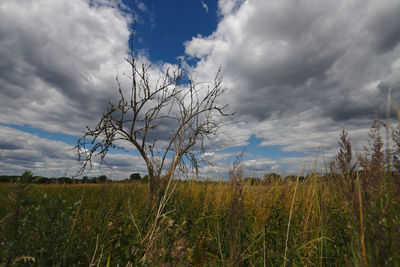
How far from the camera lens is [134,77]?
4.56 m

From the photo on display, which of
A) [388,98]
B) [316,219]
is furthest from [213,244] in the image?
[388,98]

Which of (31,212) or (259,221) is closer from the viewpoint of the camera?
(31,212)

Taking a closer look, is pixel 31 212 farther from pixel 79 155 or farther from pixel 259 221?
pixel 79 155

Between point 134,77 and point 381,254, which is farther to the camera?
point 134,77

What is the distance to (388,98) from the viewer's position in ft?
3.95

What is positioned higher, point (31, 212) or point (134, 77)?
point (134, 77)

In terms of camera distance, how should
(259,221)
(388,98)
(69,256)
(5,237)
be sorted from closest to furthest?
(388,98) → (5,237) → (69,256) → (259,221)

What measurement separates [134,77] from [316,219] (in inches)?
175

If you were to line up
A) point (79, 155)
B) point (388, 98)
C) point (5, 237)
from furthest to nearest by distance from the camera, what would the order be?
point (79, 155) < point (5, 237) < point (388, 98)

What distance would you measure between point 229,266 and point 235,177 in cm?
51

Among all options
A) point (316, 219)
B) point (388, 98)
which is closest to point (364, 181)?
point (388, 98)

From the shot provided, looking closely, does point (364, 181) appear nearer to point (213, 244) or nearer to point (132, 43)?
point (213, 244)

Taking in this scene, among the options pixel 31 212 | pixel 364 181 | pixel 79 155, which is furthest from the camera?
pixel 79 155

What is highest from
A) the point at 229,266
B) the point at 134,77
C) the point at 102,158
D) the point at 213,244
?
the point at 134,77
